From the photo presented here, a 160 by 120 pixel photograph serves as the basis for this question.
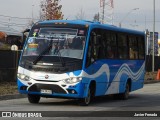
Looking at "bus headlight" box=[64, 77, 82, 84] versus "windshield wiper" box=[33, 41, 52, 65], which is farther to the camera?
"windshield wiper" box=[33, 41, 52, 65]

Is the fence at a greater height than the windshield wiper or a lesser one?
lesser

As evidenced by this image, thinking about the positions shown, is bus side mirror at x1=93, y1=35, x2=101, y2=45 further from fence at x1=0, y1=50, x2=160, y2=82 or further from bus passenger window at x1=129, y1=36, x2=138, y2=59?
fence at x1=0, y1=50, x2=160, y2=82

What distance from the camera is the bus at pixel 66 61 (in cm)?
1564

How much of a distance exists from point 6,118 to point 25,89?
3.58 m

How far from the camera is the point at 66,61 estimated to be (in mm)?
15797

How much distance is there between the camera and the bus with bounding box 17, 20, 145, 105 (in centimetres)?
1564

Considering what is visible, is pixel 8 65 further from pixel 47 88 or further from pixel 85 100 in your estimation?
pixel 47 88

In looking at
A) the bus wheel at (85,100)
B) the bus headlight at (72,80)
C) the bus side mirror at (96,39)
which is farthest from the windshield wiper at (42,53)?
the bus wheel at (85,100)

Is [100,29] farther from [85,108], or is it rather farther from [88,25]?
[85,108]

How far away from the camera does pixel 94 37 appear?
55.7ft

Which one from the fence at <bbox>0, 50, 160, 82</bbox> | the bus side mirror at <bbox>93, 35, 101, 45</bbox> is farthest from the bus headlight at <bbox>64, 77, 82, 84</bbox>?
the fence at <bbox>0, 50, 160, 82</bbox>

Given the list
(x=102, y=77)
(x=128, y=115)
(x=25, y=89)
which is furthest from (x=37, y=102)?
(x=128, y=115)

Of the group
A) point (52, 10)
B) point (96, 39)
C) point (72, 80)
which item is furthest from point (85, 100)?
point (52, 10)

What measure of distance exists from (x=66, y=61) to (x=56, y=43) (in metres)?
0.86
